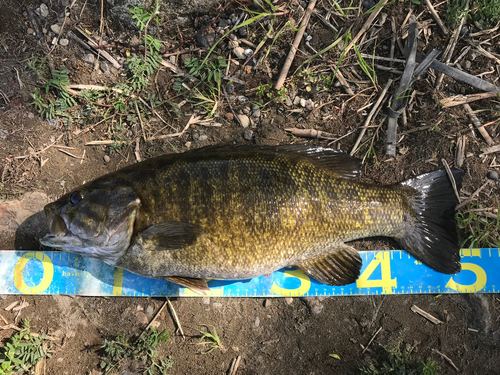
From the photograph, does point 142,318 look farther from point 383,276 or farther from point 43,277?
point 383,276

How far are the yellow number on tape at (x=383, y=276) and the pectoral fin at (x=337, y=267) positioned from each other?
0.29m

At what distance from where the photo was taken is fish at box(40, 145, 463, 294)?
257 centimetres

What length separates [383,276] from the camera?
10.3ft

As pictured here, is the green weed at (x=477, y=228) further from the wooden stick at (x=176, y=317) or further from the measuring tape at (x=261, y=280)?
the wooden stick at (x=176, y=317)

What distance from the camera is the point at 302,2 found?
317 cm

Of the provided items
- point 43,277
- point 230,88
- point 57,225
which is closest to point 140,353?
point 43,277

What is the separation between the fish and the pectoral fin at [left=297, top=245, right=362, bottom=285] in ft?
0.22

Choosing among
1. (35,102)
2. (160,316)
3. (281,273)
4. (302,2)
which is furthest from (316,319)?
(35,102)

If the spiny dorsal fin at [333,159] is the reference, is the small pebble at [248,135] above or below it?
above

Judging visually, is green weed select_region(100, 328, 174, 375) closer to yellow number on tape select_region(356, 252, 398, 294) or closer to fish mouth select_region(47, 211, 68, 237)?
fish mouth select_region(47, 211, 68, 237)

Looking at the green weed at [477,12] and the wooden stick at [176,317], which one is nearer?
the green weed at [477,12]

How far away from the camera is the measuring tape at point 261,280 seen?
3092 mm

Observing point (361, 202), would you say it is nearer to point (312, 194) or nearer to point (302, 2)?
point (312, 194)

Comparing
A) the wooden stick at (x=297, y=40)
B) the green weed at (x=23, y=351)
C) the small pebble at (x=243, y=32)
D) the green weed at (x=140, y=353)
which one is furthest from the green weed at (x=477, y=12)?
the green weed at (x=23, y=351)
